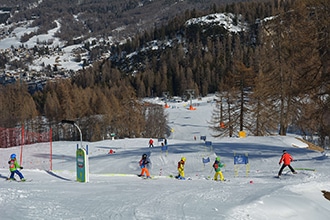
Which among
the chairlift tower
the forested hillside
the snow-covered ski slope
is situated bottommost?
the snow-covered ski slope

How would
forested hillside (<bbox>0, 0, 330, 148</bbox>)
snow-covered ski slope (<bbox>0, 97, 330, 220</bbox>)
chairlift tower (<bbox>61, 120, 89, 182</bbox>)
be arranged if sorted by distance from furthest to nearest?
forested hillside (<bbox>0, 0, 330, 148</bbox>), chairlift tower (<bbox>61, 120, 89, 182</bbox>), snow-covered ski slope (<bbox>0, 97, 330, 220</bbox>)

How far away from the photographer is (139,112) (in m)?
57.0

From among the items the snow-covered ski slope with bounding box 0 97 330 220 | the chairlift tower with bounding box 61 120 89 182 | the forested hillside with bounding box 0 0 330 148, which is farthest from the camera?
the forested hillside with bounding box 0 0 330 148

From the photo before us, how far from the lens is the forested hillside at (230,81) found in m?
23.0

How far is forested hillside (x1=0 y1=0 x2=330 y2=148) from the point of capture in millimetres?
23047

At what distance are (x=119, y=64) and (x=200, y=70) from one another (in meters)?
72.1

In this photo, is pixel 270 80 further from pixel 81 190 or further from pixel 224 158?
pixel 81 190

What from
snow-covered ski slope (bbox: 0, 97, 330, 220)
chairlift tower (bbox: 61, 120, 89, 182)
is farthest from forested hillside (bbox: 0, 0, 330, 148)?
chairlift tower (bbox: 61, 120, 89, 182)

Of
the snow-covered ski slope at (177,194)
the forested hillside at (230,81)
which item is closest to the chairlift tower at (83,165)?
the snow-covered ski slope at (177,194)

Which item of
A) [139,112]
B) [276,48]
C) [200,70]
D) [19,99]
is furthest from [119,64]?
[276,48]

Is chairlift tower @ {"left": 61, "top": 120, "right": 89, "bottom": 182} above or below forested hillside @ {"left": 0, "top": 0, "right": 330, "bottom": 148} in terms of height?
below

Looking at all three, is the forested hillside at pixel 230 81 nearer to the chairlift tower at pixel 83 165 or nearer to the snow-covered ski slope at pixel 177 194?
the snow-covered ski slope at pixel 177 194

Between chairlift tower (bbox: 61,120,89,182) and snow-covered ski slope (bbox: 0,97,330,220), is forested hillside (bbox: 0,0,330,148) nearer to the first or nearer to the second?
snow-covered ski slope (bbox: 0,97,330,220)

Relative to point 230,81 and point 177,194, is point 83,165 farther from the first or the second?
point 230,81
